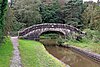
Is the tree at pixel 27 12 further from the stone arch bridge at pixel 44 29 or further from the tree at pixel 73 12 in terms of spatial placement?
the tree at pixel 73 12

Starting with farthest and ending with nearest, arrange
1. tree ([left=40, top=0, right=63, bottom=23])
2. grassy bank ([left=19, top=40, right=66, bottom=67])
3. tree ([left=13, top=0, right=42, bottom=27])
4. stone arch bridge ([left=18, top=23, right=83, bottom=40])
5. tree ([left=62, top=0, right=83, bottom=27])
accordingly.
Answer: tree ([left=40, top=0, right=63, bottom=23]) → tree ([left=62, top=0, right=83, bottom=27]) → tree ([left=13, top=0, right=42, bottom=27]) → stone arch bridge ([left=18, top=23, right=83, bottom=40]) → grassy bank ([left=19, top=40, right=66, bottom=67])

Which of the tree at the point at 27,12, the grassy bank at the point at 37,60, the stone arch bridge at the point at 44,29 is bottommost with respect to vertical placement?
the stone arch bridge at the point at 44,29

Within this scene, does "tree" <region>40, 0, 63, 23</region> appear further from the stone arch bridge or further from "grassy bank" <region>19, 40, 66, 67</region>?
"grassy bank" <region>19, 40, 66, 67</region>

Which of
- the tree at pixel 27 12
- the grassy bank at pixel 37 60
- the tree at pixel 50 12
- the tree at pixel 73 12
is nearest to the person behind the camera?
the grassy bank at pixel 37 60

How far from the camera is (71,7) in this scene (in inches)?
2185

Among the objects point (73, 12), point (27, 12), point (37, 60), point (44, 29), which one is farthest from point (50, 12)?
point (37, 60)

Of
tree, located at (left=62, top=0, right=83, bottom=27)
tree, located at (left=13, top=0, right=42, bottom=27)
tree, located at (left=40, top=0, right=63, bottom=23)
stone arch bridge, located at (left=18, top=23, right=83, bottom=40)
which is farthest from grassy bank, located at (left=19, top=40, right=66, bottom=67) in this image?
tree, located at (left=40, top=0, right=63, bottom=23)

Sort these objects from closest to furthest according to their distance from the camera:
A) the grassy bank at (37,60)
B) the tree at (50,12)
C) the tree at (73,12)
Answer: the grassy bank at (37,60)
the tree at (73,12)
the tree at (50,12)

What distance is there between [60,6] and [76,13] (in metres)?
5.71

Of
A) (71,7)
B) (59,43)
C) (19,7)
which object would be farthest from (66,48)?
(71,7)

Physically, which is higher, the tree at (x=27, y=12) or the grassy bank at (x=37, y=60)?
the tree at (x=27, y=12)

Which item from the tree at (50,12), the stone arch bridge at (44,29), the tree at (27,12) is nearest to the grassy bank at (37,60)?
the stone arch bridge at (44,29)

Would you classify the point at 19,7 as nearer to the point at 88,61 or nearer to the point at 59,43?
the point at 59,43

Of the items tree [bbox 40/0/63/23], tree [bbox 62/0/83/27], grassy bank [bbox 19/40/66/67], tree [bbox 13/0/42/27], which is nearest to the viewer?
grassy bank [bbox 19/40/66/67]
